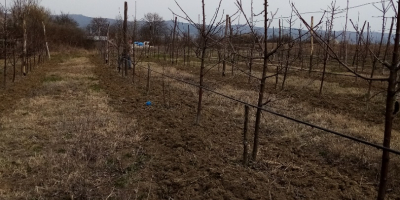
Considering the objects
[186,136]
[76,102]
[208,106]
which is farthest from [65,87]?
[186,136]

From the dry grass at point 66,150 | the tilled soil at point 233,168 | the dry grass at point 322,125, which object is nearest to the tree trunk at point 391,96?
the dry grass at point 322,125

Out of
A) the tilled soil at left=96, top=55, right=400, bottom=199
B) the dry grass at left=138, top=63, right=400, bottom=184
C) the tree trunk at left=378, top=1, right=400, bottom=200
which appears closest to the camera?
the tree trunk at left=378, top=1, right=400, bottom=200

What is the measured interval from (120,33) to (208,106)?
8669mm

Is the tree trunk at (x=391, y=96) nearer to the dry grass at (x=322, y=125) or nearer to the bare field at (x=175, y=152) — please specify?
the dry grass at (x=322, y=125)

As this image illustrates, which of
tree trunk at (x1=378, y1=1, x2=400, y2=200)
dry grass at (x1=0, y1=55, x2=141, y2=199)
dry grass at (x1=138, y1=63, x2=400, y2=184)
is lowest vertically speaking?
dry grass at (x1=0, y1=55, x2=141, y2=199)

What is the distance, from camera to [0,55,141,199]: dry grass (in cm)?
346

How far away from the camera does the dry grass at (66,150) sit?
3455 millimetres

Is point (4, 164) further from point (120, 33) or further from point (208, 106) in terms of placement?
point (120, 33)

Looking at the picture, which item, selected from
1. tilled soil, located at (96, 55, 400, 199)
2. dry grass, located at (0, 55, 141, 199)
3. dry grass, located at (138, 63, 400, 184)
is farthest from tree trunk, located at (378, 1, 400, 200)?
dry grass, located at (0, 55, 141, 199)

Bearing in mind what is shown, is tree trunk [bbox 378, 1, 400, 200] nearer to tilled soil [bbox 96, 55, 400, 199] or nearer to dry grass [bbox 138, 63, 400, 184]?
dry grass [bbox 138, 63, 400, 184]

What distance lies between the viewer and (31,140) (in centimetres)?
507

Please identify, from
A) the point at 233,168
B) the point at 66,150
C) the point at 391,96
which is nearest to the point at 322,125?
the point at 233,168

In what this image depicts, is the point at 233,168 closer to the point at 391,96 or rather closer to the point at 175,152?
the point at 175,152

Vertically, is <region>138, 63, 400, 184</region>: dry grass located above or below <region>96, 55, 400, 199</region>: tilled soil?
above
